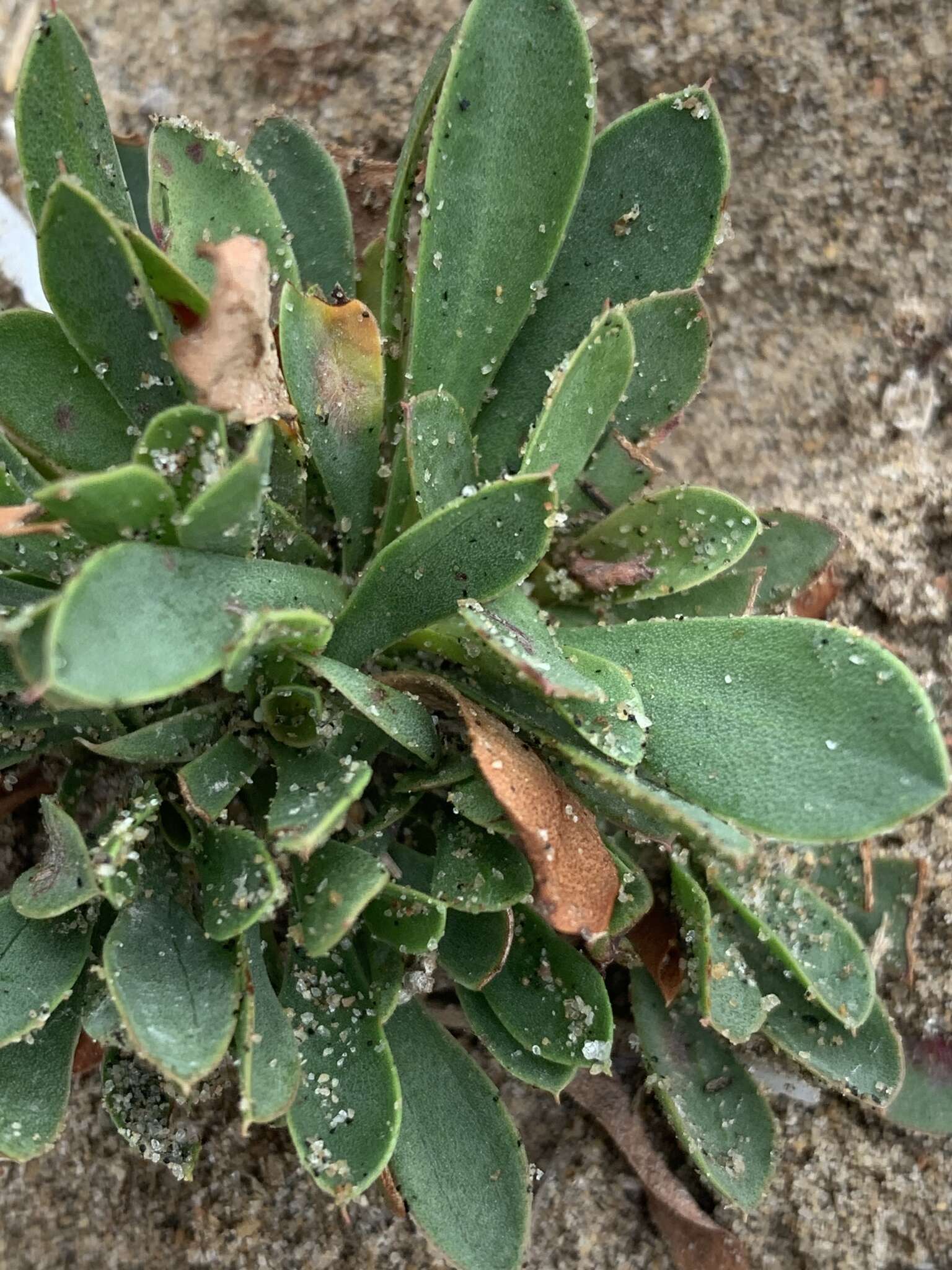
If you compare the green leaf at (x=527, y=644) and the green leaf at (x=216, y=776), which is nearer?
the green leaf at (x=527, y=644)

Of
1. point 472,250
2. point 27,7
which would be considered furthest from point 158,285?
point 27,7

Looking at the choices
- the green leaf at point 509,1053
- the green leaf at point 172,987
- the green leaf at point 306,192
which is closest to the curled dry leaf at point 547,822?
the green leaf at point 509,1053

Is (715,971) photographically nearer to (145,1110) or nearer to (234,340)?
(145,1110)

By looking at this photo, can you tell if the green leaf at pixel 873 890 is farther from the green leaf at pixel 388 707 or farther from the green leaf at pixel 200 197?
the green leaf at pixel 200 197

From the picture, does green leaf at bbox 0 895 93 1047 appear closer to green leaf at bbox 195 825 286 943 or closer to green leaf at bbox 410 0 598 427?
green leaf at bbox 195 825 286 943

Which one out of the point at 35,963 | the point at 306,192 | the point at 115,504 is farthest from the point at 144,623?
the point at 306,192

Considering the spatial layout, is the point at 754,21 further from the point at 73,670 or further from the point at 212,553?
the point at 73,670
